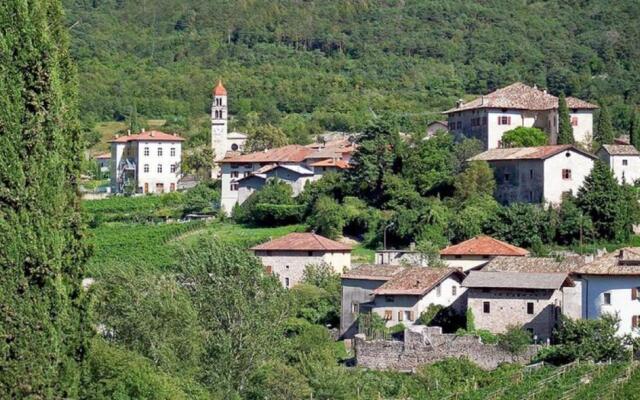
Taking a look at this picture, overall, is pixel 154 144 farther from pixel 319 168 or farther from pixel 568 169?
pixel 568 169

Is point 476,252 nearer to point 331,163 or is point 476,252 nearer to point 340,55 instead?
point 331,163

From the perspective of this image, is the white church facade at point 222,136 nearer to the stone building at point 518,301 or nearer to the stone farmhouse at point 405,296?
the stone farmhouse at point 405,296

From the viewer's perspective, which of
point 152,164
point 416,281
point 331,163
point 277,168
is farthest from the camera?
point 152,164

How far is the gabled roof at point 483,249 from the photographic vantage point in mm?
56312

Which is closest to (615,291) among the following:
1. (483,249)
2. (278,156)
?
(483,249)

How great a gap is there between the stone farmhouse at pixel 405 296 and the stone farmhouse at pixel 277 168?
2035cm

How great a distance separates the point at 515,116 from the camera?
226ft

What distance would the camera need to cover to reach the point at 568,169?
61.2 m

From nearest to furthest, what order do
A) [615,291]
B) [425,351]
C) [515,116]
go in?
[615,291]
[425,351]
[515,116]

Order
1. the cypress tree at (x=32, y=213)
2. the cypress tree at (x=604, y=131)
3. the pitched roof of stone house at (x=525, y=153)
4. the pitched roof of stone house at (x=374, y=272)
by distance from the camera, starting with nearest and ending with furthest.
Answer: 1. the cypress tree at (x=32, y=213)
2. the pitched roof of stone house at (x=374, y=272)
3. the pitched roof of stone house at (x=525, y=153)
4. the cypress tree at (x=604, y=131)

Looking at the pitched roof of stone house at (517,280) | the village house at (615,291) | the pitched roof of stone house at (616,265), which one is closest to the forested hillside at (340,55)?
the pitched roof of stone house at (517,280)

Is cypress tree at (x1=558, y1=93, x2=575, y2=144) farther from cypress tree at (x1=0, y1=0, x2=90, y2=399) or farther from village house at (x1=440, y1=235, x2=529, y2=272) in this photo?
cypress tree at (x1=0, y1=0, x2=90, y2=399)

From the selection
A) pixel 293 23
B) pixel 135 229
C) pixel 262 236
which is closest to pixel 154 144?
pixel 135 229

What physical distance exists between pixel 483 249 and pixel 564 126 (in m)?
11.2
